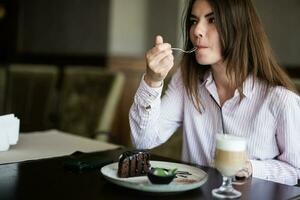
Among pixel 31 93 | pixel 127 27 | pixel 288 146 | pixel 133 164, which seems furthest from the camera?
pixel 127 27

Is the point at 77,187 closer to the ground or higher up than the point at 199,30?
closer to the ground

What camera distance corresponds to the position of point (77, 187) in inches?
39.9

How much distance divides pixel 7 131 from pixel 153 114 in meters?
0.46

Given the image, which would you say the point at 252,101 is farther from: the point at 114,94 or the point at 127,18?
the point at 127,18

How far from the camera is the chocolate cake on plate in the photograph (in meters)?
1.07

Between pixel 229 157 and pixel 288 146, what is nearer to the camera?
pixel 229 157

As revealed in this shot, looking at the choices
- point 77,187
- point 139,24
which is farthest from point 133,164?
point 139,24

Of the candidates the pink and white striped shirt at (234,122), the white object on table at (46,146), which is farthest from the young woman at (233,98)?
the white object on table at (46,146)

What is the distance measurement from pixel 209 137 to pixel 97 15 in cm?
259

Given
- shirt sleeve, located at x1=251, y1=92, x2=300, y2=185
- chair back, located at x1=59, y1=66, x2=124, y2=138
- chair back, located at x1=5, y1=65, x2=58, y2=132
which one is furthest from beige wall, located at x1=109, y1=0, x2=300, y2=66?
shirt sleeve, located at x1=251, y1=92, x2=300, y2=185

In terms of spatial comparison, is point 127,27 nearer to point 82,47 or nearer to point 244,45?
point 82,47

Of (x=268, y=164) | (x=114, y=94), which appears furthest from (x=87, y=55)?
(x=268, y=164)

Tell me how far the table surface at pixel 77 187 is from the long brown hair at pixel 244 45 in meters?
0.40

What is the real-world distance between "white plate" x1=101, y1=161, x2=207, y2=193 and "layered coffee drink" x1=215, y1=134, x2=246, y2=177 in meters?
0.07
